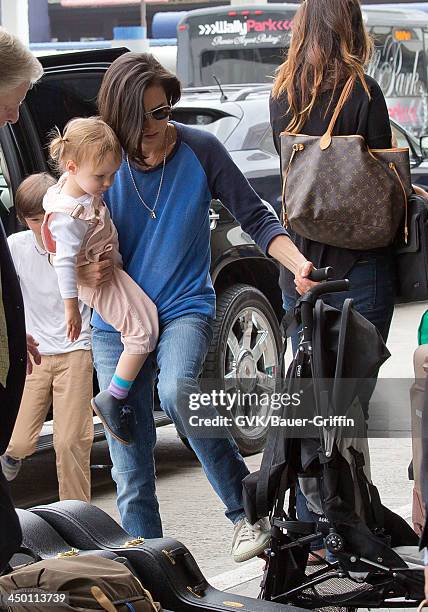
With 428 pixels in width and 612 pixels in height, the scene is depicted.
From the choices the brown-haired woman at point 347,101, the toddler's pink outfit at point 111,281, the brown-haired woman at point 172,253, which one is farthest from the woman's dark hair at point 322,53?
the toddler's pink outfit at point 111,281

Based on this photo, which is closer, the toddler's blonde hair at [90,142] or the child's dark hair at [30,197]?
the toddler's blonde hair at [90,142]

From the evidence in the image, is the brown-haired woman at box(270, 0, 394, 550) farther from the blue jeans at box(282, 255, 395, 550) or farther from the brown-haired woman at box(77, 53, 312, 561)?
the brown-haired woman at box(77, 53, 312, 561)

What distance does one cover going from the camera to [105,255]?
445 cm

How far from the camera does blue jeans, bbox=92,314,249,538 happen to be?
4430 mm

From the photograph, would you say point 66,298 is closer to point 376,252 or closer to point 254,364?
point 376,252

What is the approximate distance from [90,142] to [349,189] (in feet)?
2.99

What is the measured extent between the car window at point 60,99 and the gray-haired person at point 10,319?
3113mm

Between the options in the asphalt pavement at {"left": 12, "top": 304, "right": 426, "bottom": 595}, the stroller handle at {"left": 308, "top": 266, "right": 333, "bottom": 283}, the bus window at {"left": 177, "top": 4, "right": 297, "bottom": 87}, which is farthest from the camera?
the bus window at {"left": 177, "top": 4, "right": 297, "bottom": 87}

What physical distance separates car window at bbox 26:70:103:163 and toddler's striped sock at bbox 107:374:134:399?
2040mm

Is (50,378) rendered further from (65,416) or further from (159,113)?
(159,113)

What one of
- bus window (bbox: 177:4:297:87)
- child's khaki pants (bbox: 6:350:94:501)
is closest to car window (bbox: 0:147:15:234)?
child's khaki pants (bbox: 6:350:94:501)

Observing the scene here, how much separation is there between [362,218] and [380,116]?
0.39 meters

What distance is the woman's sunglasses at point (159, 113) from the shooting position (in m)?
4.35

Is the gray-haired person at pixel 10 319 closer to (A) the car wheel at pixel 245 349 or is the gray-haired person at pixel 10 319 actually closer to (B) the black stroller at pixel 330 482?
(B) the black stroller at pixel 330 482
